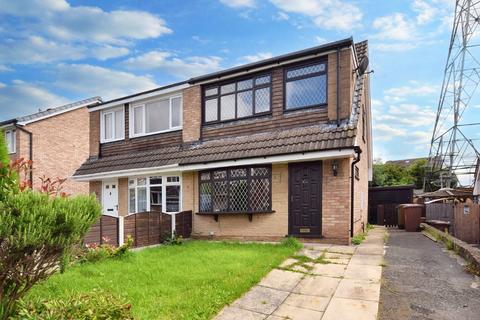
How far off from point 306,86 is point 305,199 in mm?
3534

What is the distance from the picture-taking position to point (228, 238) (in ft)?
36.6

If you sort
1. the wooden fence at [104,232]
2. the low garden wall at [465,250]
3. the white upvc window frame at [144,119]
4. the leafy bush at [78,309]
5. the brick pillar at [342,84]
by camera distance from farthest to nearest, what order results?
the white upvc window frame at [144,119], the brick pillar at [342,84], the wooden fence at [104,232], the low garden wall at [465,250], the leafy bush at [78,309]

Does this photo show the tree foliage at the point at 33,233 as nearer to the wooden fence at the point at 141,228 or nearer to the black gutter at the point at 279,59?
the wooden fence at the point at 141,228

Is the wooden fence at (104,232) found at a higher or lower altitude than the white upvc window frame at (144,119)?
lower

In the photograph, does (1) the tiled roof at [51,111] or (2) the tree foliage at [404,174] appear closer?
(1) the tiled roof at [51,111]

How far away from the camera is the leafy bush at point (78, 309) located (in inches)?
133

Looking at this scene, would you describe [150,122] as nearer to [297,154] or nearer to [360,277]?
[297,154]

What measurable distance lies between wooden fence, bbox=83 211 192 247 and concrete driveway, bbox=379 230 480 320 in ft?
21.1

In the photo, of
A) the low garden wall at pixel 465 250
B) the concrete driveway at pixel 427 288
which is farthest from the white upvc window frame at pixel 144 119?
the low garden wall at pixel 465 250

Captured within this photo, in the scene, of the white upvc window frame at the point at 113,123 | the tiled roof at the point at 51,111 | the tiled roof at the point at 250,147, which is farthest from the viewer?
the tiled roof at the point at 51,111

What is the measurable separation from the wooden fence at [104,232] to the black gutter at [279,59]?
19.6 ft

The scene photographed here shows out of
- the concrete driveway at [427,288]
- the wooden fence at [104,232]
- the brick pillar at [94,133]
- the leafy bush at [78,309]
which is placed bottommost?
the concrete driveway at [427,288]

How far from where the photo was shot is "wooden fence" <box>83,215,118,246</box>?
8.47 meters

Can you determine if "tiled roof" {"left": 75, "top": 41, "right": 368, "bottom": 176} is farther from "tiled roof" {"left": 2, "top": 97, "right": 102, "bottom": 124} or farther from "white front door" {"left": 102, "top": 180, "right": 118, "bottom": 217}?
"tiled roof" {"left": 2, "top": 97, "right": 102, "bottom": 124}
